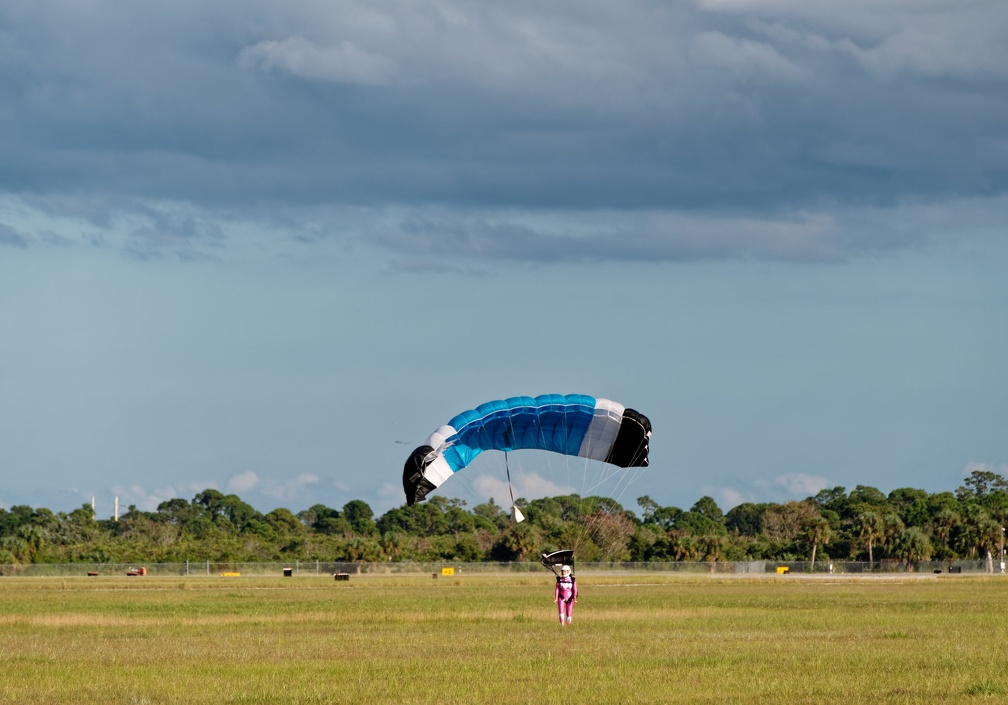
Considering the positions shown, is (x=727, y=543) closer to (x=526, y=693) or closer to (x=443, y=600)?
(x=443, y=600)

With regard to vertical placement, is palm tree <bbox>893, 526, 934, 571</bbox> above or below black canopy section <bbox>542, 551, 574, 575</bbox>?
below

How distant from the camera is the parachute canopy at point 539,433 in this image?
A: 3312 cm

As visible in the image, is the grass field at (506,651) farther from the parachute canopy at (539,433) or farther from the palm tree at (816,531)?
the palm tree at (816,531)

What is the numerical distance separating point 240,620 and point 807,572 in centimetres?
6907

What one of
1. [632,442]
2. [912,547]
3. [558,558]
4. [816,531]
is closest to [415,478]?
[558,558]

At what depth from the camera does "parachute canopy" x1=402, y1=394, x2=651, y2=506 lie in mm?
33125

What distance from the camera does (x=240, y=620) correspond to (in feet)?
127

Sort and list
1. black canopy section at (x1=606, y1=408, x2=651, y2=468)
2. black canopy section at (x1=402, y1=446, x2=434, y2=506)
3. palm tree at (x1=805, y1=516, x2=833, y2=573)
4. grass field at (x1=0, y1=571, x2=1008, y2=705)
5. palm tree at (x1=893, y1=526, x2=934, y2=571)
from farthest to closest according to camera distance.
→ palm tree at (x1=805, y1=516, x2=833, y2=573), palm tree at (x1=893, y1=526, x2=934, y2=571), black canopy section at (x1=606, y1=408, x2=651, y2=468), black canopy section at (x1=402, y1=446, x2=434, y2=506), grass field at (x1=0, y1=571, x2=1008, y2=705)

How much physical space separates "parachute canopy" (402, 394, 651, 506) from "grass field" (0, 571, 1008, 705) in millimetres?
4246

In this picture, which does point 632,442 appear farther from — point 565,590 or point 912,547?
point 912,547

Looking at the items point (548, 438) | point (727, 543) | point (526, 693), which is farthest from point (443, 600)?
point (727, 543)

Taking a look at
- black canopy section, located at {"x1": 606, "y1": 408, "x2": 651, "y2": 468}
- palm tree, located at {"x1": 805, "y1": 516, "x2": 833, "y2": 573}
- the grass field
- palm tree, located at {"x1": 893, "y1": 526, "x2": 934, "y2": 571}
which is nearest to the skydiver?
the grass field

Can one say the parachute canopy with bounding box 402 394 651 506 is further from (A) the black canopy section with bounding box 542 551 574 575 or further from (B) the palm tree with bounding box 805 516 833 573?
(B) the palm tree with bounding box 805 516 833 573

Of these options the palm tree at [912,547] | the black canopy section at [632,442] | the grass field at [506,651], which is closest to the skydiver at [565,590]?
the grass field at [506,651]
